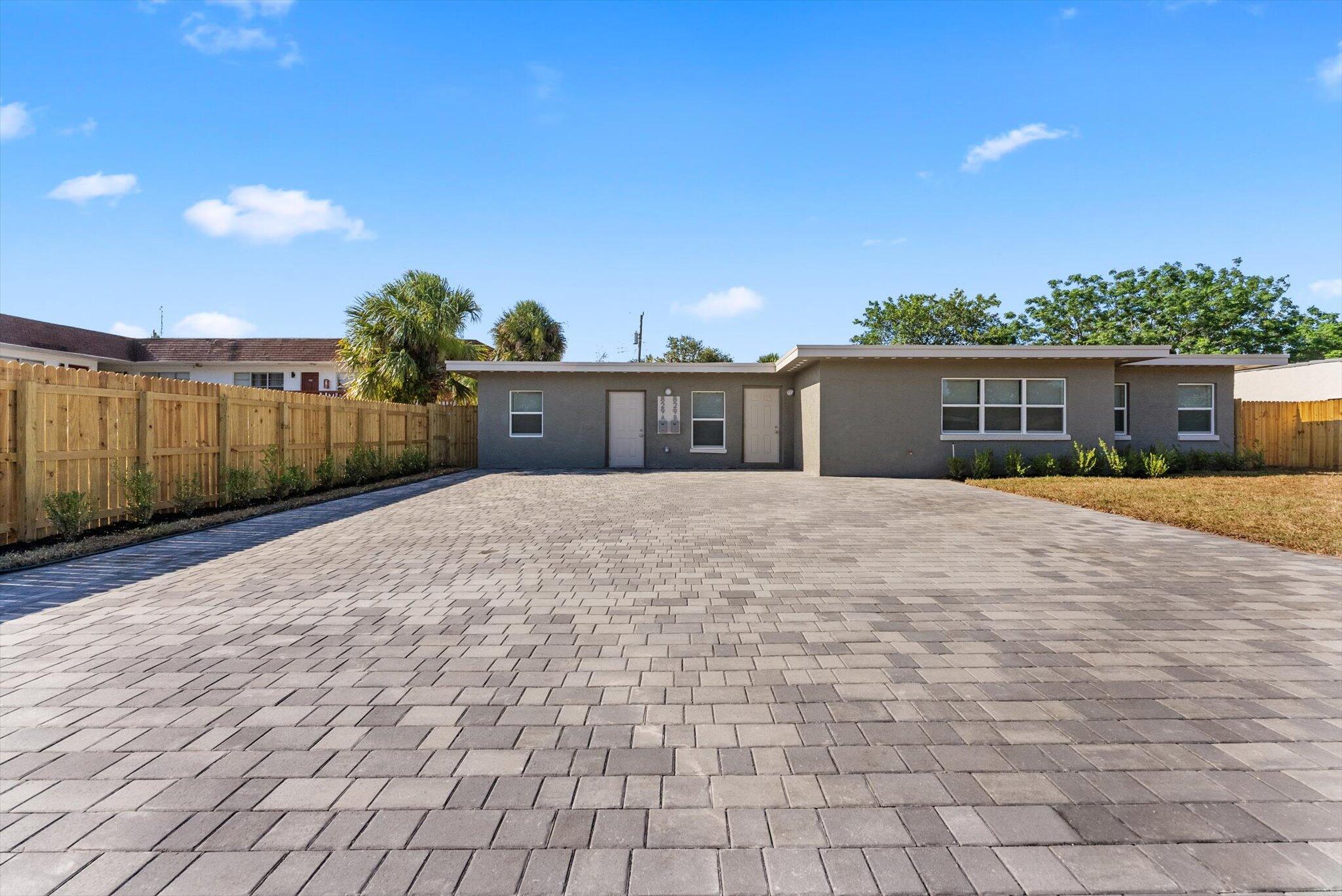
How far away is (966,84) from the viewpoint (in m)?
13.4

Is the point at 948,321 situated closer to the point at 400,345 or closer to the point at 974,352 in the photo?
the point at 974,352

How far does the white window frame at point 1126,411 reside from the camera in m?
17.2

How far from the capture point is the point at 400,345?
1945 cm

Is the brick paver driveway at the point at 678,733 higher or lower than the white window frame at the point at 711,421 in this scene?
lower

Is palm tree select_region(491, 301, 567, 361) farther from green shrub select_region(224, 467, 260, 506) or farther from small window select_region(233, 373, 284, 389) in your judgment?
green shrub select_region(224, 467, 260, 506)

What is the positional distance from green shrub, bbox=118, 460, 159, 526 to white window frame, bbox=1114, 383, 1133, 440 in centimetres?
2062

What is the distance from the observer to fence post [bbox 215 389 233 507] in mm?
9500

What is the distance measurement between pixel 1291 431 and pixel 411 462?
23.7 meters

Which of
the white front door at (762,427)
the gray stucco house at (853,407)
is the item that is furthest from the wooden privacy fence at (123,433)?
the white front door at (762,427)

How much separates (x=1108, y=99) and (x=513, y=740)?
17.0m

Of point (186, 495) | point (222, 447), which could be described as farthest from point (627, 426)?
point (186, 495)

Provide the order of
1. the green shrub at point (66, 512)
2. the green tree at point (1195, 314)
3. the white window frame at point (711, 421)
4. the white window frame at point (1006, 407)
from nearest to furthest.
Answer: the green shrub at point (66, 512) < the white window frame at point (1006, 407) < the white window frame at point (711, 421) < the green tree at point (1195, 314)

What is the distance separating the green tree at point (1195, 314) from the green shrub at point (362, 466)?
128 ft

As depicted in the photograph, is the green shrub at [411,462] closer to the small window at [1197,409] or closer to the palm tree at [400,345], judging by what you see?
the palm tree at [400,345]
